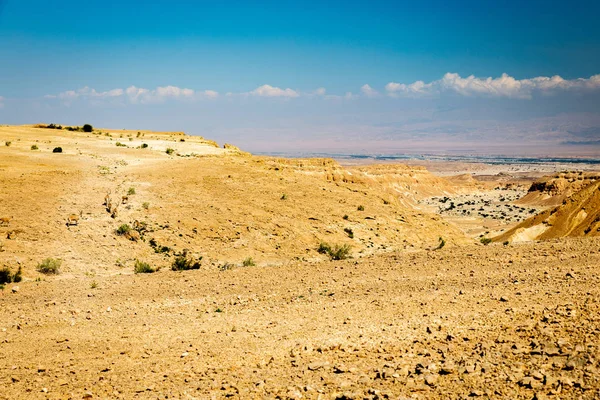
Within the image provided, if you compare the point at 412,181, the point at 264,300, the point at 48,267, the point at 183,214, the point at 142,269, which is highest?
the point at 183,214

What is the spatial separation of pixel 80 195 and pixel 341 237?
39.7 feet

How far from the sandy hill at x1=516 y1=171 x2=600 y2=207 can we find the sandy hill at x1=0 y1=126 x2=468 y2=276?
71.6m

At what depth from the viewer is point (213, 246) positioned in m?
19.7

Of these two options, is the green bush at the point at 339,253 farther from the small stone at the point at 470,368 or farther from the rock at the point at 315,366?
the small stone at the point at 470,368

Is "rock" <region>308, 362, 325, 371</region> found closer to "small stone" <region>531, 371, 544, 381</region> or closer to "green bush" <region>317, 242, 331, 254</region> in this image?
"small stone" <region>531, 371, 544, 381</region>

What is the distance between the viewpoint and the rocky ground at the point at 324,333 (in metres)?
6.79

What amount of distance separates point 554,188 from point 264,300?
95.0 meters

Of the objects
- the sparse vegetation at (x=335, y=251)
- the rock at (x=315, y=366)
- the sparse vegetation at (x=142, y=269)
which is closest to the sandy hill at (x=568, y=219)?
the sparse vegetation at (x=335, y=251)

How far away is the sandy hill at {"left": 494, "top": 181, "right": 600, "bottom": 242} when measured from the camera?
32144 mm

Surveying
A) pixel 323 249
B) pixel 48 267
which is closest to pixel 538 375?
pixel 48 267

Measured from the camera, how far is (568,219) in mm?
34500

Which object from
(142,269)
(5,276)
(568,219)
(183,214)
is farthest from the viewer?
(568,219)

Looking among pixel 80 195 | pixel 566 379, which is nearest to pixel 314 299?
pixel 566 379

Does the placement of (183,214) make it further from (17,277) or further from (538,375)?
(538,375)
